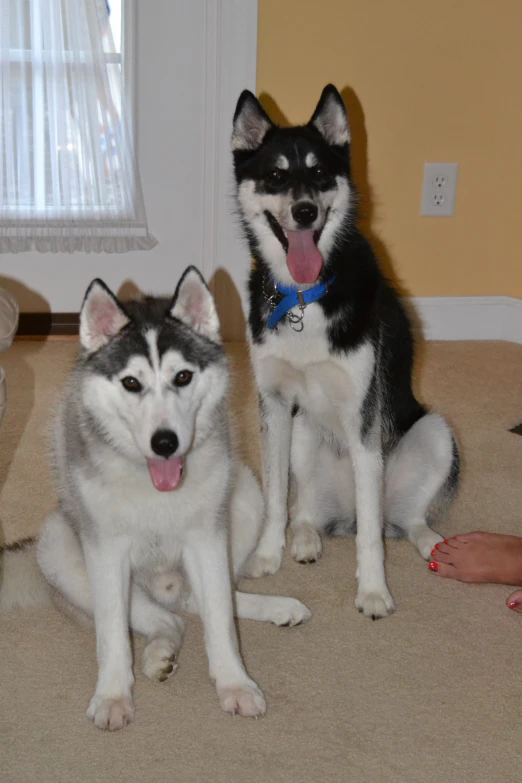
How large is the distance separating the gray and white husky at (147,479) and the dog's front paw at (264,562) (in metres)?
0.42

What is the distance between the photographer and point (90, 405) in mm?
1687

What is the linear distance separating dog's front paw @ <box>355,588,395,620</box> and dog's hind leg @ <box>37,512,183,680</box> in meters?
0.45

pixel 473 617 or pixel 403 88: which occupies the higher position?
pixel 403 88

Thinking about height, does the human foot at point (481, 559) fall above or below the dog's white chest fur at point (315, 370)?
below

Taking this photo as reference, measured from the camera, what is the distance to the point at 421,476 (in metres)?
2.38

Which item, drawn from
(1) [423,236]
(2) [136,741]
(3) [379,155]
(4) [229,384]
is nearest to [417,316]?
(1) [423,236]

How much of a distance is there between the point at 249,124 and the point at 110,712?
1420 millimetres

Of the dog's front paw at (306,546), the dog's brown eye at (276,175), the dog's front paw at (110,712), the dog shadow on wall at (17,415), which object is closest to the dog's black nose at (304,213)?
the dog's brown eye at (276,175)

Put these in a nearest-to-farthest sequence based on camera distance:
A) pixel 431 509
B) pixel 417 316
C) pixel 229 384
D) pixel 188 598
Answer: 1. pixel 229 384
2. pixel 188 598
3. pixel 431 509
4. pixel 417 316

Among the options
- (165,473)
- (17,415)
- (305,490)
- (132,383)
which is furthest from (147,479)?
(17,415)

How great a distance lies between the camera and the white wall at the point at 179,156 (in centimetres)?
369

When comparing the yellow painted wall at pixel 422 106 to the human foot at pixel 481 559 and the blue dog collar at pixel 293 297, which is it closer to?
the blue dog collar at pixel 293 297

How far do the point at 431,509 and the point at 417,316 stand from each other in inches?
71.5

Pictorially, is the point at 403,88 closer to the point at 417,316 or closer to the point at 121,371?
the point at 417,316
